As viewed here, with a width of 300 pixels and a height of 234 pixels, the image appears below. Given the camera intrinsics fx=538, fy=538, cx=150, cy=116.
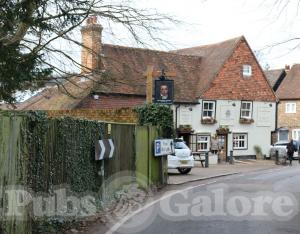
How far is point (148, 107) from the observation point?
19547 mm

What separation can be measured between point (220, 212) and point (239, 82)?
1131 inches

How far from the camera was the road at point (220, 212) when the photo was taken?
10156 millimetres

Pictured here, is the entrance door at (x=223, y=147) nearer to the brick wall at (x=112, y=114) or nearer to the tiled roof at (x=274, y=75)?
the brick wall at (x=112, y=114)

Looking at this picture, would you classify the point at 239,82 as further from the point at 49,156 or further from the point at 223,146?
the point at 49,156

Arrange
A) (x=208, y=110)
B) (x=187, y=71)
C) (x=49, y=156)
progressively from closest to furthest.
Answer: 1. (x=49, y=156)
2. (x=208, y=110)
3. (x=187, y=71)

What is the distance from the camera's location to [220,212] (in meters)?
12.2

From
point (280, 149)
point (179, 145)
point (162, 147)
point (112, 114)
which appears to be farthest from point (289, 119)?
point (162, 147)

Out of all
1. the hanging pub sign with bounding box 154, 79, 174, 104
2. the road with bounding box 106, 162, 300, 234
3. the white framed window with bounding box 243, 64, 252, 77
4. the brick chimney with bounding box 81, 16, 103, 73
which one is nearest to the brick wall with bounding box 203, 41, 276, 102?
the white framed window with bounding box 243, 64, 252, 77

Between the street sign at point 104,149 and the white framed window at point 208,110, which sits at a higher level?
the white framed window at point 208,110

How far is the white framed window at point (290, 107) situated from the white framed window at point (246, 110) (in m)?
17.8

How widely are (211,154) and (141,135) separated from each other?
19395 mm

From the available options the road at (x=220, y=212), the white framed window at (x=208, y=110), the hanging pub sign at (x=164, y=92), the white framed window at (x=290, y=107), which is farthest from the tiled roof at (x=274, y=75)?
the road at (x=220, y=212)

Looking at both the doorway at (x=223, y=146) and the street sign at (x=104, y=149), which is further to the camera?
the doorway at (x=223, y=146)

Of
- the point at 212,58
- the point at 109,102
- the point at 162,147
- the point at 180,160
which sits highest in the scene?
the point at 212,58
